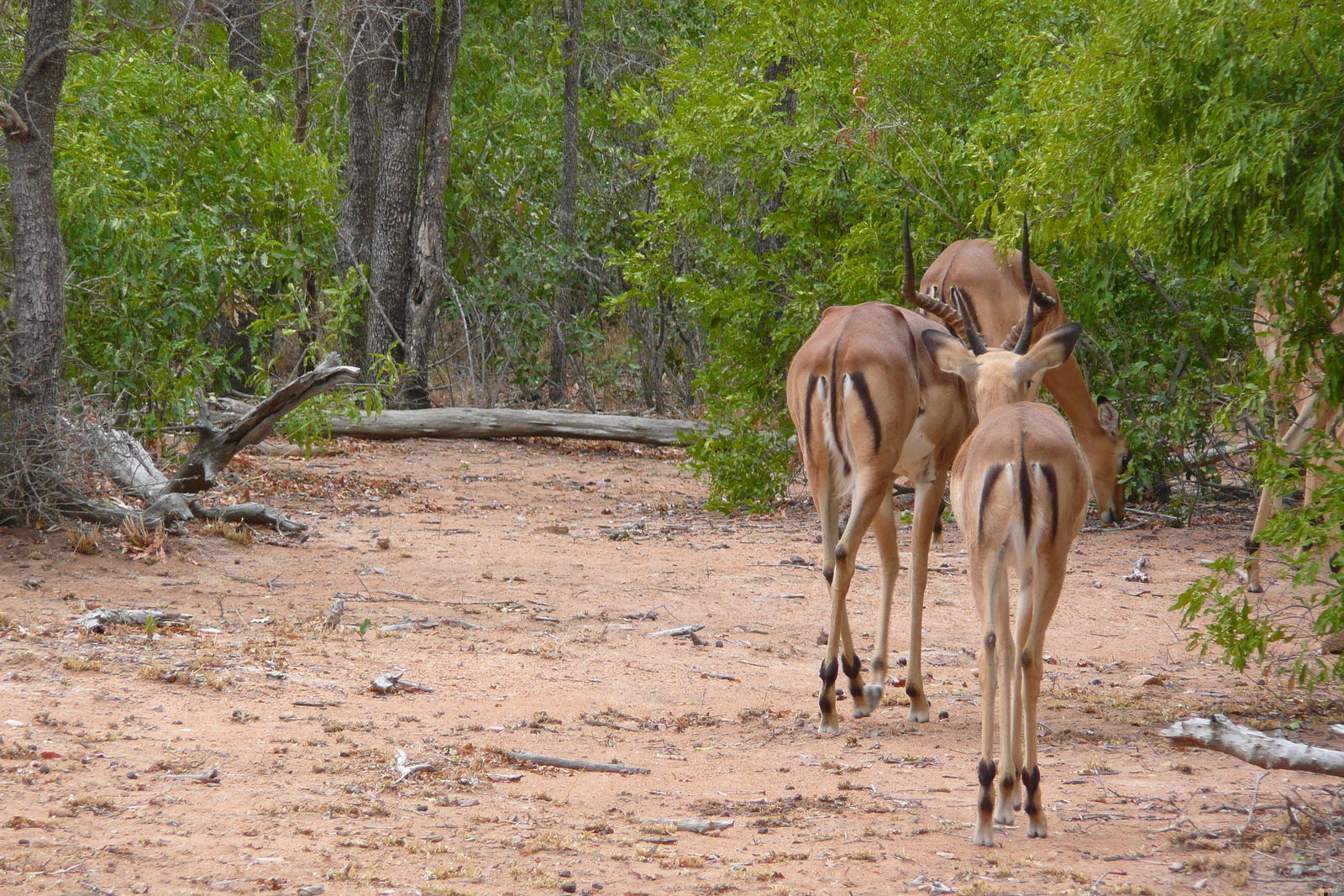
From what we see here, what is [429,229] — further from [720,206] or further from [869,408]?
[869,408]

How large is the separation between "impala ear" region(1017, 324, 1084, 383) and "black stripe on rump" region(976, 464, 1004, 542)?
95 cm

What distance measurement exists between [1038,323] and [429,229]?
491 inches

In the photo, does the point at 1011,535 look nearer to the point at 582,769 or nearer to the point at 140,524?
the point at 582,769

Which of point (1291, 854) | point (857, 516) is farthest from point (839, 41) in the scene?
point (1291, 854)

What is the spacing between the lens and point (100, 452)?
9.21 meters

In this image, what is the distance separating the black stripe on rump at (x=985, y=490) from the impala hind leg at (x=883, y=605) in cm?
191

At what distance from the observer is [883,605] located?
709 centimetres

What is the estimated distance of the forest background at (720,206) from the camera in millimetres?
5328

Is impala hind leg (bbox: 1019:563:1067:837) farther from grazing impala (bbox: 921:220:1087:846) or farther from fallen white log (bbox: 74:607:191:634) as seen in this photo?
fallen white log (bbox: 74:607:191:634)

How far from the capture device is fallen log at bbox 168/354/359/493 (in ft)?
31.6

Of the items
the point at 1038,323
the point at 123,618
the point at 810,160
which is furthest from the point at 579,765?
the point at 810,160

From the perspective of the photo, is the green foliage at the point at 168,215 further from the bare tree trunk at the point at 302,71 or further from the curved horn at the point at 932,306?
the curved horn at the point at 932,306

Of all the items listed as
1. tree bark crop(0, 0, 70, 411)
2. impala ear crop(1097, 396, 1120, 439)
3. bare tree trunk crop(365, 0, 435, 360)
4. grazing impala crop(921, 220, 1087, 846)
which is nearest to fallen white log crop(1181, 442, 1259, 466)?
impala ear crop(1097, 396, 1120, 439)

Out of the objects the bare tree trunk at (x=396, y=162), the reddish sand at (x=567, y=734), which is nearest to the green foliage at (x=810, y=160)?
the reddish sand at (x=567, y=734)
